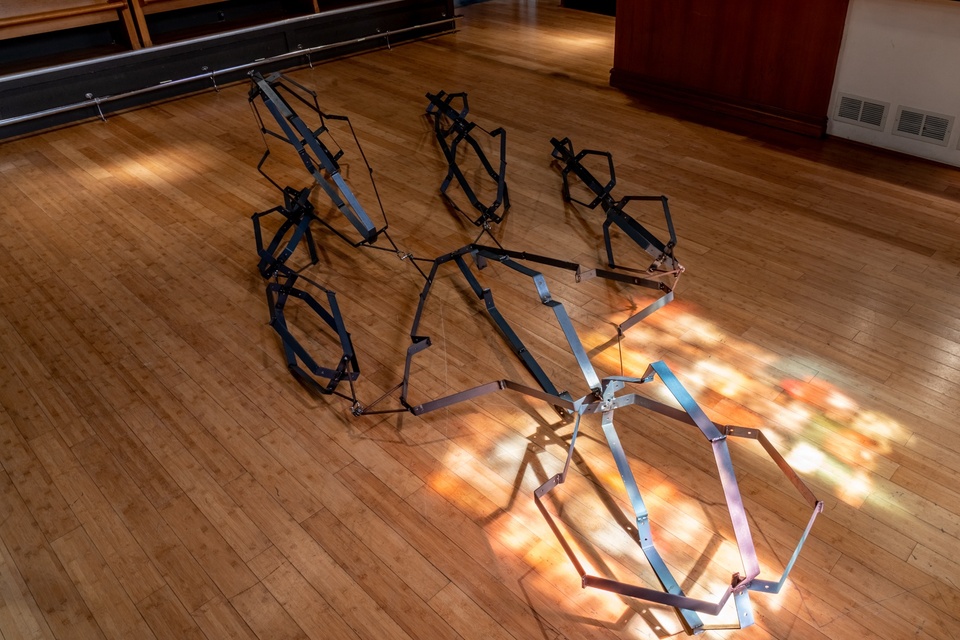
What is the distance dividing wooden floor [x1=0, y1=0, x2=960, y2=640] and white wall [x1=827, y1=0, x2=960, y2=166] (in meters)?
0.28

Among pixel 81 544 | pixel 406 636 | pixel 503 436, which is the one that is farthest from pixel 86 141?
pixel 406 636

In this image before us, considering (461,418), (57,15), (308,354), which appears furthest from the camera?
(57,15)

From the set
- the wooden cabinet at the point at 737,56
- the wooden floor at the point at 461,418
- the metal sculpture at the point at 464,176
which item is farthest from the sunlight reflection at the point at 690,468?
the wooden cabinet at the point at 737,56

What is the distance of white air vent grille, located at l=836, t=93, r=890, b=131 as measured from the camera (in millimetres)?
4492

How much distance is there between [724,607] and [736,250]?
202 centimetres

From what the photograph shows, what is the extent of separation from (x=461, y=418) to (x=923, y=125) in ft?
11.5

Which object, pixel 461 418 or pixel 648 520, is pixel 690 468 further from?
pixel 461 418

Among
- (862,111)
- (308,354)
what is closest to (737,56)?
(862,111)

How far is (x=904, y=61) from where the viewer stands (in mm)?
4309

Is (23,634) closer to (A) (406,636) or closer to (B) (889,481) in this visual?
(A) (406,636)

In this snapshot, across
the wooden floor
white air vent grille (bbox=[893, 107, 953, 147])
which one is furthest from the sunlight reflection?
white air vent grille (bbox=[893, 107, 953, 147])

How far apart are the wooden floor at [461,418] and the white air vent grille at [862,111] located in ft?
1.01

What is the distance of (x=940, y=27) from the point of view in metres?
4.09

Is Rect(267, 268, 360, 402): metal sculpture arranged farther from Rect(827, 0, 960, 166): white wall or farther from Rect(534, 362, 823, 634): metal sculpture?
Rect(827, 0, 960, 166): white wall
